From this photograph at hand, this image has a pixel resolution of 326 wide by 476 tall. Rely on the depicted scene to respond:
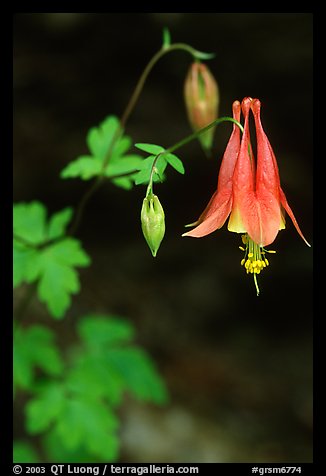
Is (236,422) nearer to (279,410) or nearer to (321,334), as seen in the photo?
(279,410)

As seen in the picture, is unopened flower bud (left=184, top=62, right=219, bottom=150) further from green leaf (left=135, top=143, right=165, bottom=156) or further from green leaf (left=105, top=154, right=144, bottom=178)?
green leaf (left=135, top=143, right=165, bottom=156)

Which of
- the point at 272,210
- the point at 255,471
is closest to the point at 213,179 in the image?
the point at 255,471

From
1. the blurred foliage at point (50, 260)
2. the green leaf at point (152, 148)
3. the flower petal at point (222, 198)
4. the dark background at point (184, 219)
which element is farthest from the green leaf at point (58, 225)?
the dark background at point (184, 219)

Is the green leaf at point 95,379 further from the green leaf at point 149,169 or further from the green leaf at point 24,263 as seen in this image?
the green leaf at point 149,169

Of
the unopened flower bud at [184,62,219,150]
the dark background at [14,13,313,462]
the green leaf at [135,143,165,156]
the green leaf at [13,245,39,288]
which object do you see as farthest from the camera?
the dark background at [14,13,313,462]

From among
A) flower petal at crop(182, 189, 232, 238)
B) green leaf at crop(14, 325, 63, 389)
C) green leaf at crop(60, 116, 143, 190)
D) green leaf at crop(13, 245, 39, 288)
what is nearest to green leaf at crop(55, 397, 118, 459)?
green leaf at crop(14, 325, 63, 389)

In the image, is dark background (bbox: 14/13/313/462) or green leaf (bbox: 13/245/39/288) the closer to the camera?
green leaf (bbox: 13/245/39/288)

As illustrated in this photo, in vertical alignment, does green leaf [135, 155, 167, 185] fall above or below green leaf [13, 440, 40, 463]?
above
